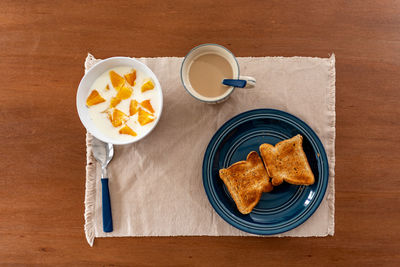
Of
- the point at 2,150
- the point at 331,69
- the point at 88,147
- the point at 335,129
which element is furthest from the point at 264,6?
the point at 2,150

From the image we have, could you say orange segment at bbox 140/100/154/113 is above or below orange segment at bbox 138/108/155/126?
above

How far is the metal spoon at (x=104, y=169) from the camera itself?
918 millimetres

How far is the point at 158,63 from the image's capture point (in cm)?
94

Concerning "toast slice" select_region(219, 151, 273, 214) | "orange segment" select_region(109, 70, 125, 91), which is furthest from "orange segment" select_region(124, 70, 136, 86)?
"toast slice" select_region(219, 151, 273, 214)

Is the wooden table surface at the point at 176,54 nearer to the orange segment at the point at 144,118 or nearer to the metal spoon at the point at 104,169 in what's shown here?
the metal spoon at the point at 104,169

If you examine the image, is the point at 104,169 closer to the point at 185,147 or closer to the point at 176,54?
the point at 185,147

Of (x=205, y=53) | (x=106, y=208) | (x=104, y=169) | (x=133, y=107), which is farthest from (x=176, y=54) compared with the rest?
(x=106, y=208)

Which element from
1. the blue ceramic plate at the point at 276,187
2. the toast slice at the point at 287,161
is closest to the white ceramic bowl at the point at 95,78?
the blue ceramic plate at the point at 276,187

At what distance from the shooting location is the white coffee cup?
2.67 feet

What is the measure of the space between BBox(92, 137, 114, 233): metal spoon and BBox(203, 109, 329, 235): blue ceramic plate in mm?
304

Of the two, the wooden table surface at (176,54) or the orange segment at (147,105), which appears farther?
the wooden table surface at (176,54)

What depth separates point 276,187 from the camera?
35.1 inches

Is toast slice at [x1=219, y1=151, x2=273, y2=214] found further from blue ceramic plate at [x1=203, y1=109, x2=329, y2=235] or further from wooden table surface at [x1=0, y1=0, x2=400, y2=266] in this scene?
wooden table surface at [x1=0, y1=0, x2=400, y2=266]

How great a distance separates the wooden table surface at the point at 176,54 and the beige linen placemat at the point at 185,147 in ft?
0.12
